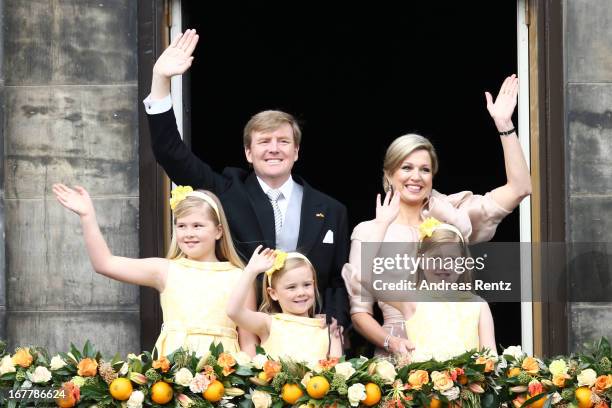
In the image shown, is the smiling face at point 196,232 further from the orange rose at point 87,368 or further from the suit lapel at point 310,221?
the orange rose at point 87,368

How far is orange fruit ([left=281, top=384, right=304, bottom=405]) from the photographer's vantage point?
5.62 metres

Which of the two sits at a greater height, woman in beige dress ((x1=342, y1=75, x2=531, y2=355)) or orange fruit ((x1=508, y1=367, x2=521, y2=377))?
woman in beige dress ((x1=342, y1=75, x2=531, y2=355))

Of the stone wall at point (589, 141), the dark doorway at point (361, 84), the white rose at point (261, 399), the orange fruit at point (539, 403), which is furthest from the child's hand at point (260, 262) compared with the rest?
the dark doorway at point (361, 84)

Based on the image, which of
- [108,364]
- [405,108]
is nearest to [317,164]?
[405,108]

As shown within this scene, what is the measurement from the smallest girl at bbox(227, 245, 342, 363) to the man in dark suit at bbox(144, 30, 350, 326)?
0.16 m

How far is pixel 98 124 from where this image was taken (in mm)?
7578

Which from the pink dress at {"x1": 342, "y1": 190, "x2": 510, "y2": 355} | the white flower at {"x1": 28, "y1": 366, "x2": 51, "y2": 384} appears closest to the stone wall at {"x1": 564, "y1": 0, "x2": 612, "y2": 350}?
the pink dress at {"x1": 342, "y1": 190, "x2": 510, "y2": 355}

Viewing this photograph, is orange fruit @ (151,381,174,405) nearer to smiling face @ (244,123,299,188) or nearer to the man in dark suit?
the man in dark suit

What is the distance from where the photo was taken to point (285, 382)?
5.66m

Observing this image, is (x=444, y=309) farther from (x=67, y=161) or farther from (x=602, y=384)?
(x=67, y=161)

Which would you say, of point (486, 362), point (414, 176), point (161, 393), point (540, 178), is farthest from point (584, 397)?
point (540, 178)

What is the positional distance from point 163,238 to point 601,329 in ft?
8.16

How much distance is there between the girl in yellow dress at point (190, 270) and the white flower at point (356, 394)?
2.70 ft

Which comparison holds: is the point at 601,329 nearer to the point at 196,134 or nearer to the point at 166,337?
the point at 166,337
